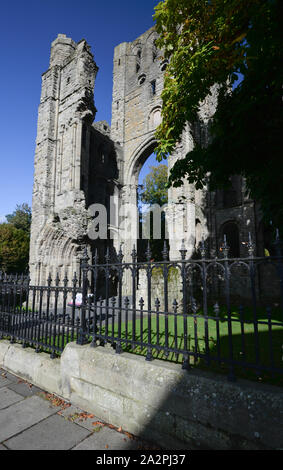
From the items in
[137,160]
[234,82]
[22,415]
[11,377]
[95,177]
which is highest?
[137,160]

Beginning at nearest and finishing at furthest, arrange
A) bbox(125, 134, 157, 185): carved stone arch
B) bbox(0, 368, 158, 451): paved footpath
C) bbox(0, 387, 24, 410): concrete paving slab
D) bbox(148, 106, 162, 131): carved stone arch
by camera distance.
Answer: bbox(0, 368, 158, 451): paved footpath < bbox(0, 387, 24, 410): concrete paving slab < bbox(148, 106, 162, 131): carved stone arch < bbox(125, 134, 157, 185): carved stone arch

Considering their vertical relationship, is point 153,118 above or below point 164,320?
above

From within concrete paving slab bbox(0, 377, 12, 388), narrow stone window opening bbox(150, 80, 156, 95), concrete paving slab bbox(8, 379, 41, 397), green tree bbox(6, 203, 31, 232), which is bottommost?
concrete paving slab bbox(0, 377, 12, 388)

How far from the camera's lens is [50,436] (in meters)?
2.23

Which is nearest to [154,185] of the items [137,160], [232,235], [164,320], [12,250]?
[137,160]

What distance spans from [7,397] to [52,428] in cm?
109

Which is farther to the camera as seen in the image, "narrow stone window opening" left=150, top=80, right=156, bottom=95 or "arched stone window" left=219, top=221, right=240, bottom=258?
"narrow stone window opening" left=150, top=80, right=156, bottom=95

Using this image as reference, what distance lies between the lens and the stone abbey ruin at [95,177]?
13.1m

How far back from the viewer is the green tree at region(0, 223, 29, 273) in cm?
2178

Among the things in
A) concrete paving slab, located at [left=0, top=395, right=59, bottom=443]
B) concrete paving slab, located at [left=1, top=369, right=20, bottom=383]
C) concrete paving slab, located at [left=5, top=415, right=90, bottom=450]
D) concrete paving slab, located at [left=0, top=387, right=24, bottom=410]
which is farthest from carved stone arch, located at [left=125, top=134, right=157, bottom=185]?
concrete paving slab, located at [left=5, top=415, right=90, bottom=450]

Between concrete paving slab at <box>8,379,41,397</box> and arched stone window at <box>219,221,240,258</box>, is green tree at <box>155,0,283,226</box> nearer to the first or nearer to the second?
concrete paving slab at <box>8,379,41,397</box>

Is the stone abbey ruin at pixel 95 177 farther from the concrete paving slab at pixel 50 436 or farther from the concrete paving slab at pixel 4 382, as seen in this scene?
the concrete paving slab at pixel 50 436

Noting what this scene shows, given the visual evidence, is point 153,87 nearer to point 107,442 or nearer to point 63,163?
point 63,163

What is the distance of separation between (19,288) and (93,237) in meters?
9.29
